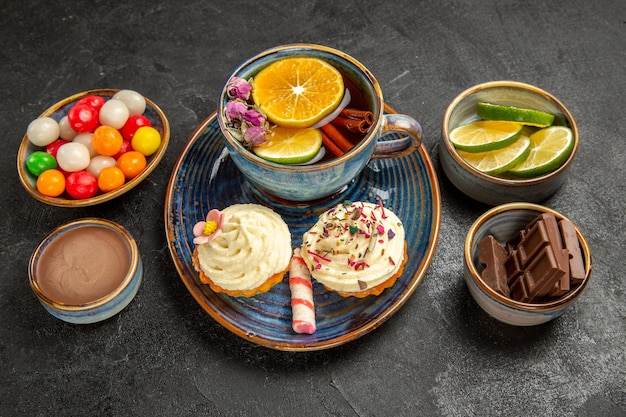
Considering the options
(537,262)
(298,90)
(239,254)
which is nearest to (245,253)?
(239,254)

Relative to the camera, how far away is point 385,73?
103 inches

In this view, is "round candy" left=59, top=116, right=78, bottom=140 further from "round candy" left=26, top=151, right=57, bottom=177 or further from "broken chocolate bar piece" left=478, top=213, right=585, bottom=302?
"broken chocolate bar piece" left=478, top=213, right=585, bottom=302

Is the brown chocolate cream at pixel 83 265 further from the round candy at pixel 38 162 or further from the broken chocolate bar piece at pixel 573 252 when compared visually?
the broken chocolate bar piece at pixel 573 252

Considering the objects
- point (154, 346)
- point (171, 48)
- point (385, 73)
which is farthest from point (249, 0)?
point (154, 346)

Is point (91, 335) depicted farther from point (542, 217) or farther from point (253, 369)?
point (542, 217)

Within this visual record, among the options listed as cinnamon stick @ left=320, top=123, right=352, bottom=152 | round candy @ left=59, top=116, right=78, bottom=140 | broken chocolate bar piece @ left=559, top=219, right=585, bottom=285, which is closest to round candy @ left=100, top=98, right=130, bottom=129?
round candy @ left=59, top=116, right=78, bottom=140

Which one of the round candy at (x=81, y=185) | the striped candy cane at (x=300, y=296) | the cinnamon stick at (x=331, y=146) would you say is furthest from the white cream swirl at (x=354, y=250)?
the round candy at (x=81, y=185)

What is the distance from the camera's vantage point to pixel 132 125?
7.73 feet

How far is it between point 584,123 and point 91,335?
2.03m

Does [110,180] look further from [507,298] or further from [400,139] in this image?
[507,298]

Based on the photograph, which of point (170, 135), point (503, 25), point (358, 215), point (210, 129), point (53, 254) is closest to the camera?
point (358, 215)

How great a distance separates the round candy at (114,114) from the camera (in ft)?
7.59

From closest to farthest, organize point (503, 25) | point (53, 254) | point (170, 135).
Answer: point (53, 254) → point (170, 135) → point (503, 25)

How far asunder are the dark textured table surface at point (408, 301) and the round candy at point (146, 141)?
4.8 inches
